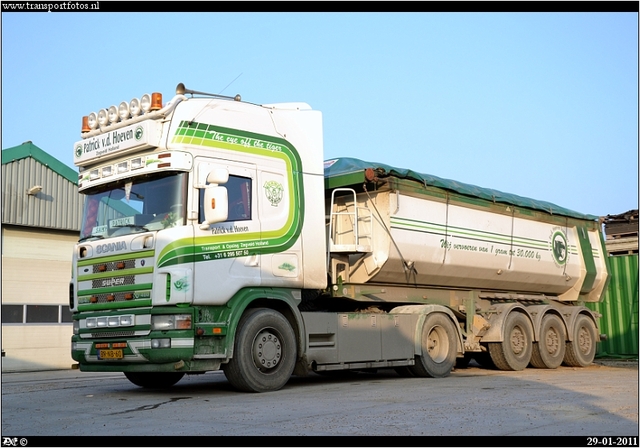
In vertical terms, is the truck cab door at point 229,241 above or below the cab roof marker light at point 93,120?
below

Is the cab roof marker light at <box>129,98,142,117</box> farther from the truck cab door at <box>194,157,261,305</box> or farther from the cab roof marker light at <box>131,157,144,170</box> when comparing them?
the truck cab door at <box>194,157,261,305</box>

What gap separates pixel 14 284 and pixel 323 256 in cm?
1085

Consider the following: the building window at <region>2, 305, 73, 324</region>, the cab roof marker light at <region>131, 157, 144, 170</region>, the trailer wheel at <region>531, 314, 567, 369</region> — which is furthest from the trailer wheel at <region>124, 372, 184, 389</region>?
the building window at <region>2, 305, 73, 324</region>

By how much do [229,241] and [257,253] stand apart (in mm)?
518

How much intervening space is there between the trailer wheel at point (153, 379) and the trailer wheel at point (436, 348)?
4.23m

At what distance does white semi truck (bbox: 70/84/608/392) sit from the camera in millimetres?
10039

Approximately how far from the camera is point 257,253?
35.2 ft

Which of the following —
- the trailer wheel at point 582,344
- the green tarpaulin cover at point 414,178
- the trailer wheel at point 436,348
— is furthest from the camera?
the trailer wheel at point 582,344

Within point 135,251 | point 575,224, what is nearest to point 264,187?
point 135,251

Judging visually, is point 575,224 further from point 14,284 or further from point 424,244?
point 14,284

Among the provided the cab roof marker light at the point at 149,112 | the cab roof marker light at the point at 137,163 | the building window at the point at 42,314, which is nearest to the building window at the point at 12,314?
the building window at the point at 42,314

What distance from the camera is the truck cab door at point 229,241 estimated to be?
10094 millimetres

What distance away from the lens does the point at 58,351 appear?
20172 millimetres

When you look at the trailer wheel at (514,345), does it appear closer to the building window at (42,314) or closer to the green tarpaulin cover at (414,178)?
the green tarpaulin cover at (414,178)
